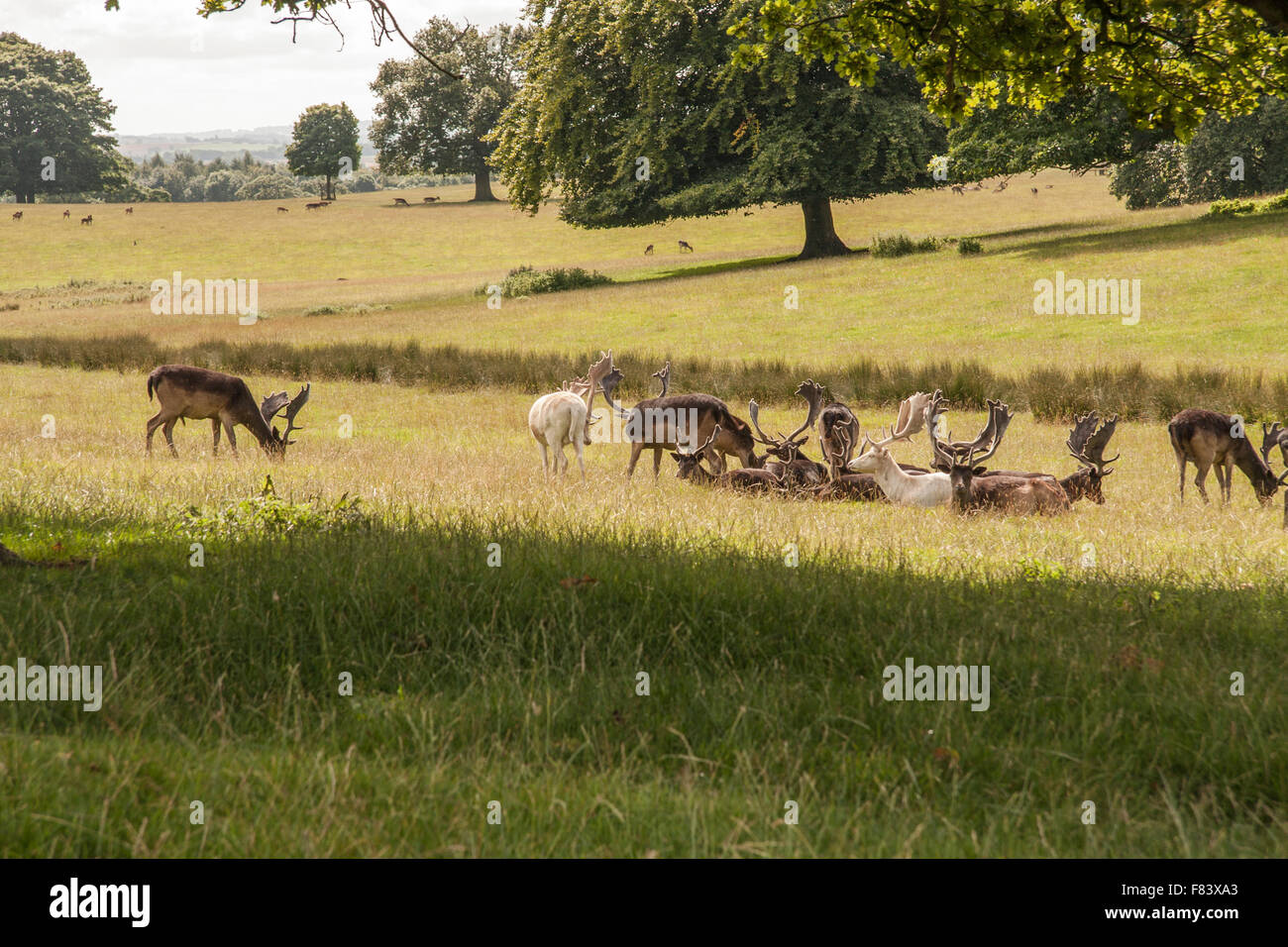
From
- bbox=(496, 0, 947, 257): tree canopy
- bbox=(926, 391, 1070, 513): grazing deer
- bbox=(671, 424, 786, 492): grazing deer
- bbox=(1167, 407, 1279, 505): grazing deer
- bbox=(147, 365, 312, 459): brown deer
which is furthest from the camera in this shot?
bbox=(496, 0, 947, 257): tree canopy

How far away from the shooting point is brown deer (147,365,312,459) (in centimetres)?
1599

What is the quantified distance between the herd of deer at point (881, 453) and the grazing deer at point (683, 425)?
0.02m

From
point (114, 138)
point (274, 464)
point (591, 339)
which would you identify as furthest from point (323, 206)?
point (274, 464)

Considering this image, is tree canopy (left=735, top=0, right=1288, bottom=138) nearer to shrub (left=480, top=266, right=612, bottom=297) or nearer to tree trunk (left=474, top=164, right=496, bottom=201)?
shrub (left=480, top=266, right=612, bottom=297)

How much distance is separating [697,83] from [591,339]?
1880 cm

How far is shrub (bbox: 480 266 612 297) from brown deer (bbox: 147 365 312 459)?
3953cm

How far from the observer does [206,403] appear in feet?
53.2

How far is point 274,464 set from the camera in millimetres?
15336

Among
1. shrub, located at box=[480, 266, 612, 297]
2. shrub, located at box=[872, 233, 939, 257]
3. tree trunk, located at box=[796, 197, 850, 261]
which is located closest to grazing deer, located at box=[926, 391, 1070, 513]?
shrub, located at box=[872, 233, 939, 257]

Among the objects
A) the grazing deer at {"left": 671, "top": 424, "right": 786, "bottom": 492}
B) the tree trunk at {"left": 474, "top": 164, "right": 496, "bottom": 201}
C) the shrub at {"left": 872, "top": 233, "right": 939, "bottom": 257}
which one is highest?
the tree trunk at {"left": 474, "top": 164, "right": 496, "bottom": 201}

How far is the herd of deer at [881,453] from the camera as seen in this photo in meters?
11.9

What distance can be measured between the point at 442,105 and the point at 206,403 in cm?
8465

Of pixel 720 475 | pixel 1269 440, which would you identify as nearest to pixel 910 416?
pixel 720 475

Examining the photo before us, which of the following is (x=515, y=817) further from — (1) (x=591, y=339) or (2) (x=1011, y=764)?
(1) (x=591, y=339)
